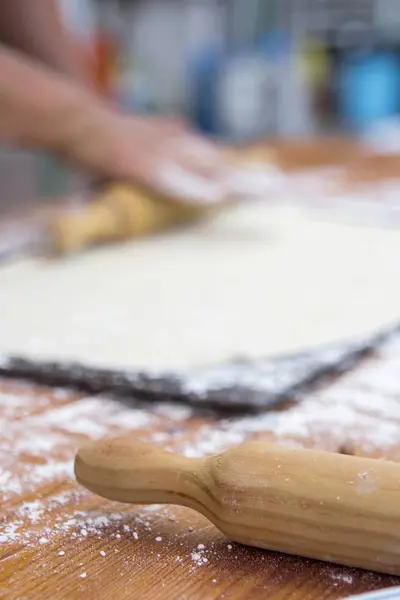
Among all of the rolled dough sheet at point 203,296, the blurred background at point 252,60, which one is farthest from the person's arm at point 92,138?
the blurred background at point 252,60

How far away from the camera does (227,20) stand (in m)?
5.31

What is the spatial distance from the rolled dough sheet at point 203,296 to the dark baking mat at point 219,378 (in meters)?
0.03

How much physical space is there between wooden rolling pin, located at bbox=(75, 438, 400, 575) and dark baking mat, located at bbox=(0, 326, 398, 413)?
21cm

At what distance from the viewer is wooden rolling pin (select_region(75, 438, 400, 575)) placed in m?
0.38

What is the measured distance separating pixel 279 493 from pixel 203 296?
61 centimetres

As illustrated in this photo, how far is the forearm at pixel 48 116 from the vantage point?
1.37m

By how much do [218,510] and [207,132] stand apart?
4.49m

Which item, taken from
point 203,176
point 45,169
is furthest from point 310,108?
point 203,176

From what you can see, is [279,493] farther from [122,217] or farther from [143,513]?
[122,217]

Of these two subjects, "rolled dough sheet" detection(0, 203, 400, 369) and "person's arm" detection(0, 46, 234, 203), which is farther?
"person's arm" detection(0, 46, 234, 203)

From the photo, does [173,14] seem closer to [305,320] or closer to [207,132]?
[207,132]

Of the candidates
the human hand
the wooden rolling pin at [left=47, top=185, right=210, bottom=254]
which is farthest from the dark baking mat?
the human hand

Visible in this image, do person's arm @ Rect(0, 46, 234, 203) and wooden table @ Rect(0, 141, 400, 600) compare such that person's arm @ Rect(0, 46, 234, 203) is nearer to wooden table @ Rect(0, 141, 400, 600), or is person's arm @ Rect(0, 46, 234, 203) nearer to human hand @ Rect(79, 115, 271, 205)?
human hand @ Rect(79, 115, 271, 205)

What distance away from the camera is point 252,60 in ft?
15.2
